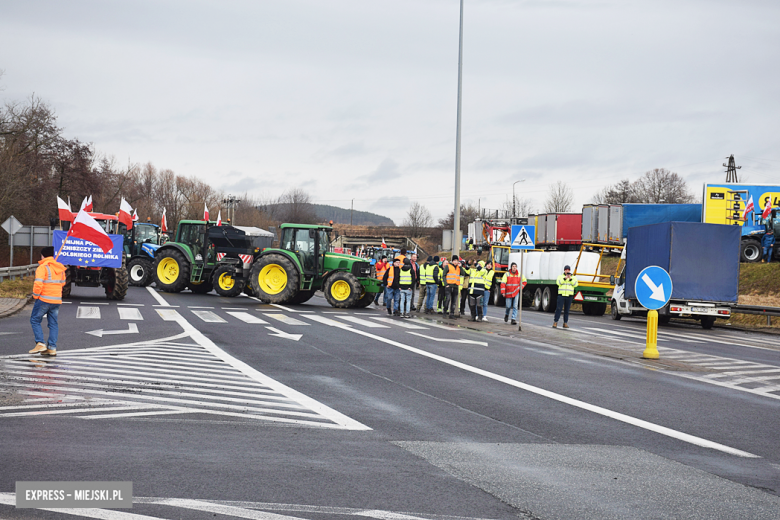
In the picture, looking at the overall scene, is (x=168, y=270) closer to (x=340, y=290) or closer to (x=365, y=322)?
(x=340, y=290)

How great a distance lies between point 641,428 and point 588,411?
3.03 feet

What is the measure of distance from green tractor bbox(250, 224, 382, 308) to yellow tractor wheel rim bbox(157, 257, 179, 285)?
17.4ft

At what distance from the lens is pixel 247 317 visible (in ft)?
68.1

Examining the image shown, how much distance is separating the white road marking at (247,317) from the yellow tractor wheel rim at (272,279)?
3220mm

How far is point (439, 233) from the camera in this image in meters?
115

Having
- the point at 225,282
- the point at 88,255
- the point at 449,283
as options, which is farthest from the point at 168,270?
the point at 449,283

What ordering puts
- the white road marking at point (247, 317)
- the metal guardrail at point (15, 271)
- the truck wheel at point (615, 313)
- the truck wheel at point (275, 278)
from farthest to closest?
the metal guardrail at point (15, 271) < the truck wheel at point (615, 313) < the truck wheel at point (275, 278) < the white road marking at point (247, 317)

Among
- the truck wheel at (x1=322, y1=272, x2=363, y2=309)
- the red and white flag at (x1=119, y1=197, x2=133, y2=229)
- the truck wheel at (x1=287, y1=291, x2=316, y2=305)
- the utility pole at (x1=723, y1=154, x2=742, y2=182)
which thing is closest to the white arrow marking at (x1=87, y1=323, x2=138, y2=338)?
the truck wheel at (x1=322, y1=272, x2=363, y2=309)

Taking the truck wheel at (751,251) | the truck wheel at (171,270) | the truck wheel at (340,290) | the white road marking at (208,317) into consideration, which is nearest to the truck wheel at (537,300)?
the truck wheel at (751,251)

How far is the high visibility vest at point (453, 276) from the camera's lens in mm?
23281

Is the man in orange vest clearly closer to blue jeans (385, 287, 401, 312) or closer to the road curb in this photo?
the road curb

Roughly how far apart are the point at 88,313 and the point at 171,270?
965 cm

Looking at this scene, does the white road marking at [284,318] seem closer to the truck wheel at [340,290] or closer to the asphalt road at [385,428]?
the truck wheel at [340,290]

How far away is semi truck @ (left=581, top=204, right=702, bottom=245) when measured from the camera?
126 feet
